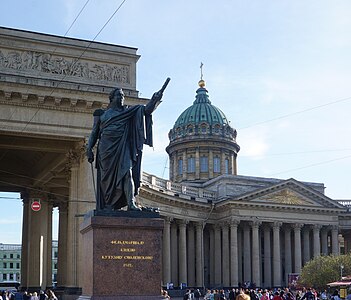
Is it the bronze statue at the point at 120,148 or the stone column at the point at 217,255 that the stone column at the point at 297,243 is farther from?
the bronze statue at the point at 120,148

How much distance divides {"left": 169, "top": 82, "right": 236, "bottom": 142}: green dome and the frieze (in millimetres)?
62446

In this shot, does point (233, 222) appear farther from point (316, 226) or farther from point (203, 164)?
point (203, 164)

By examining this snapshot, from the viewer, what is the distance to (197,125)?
326 feet

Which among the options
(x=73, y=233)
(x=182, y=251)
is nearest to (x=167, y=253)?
(x=182, y=251)

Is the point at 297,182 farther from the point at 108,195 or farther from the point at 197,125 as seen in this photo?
the point at 108,195

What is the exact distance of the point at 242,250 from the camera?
7975 cm

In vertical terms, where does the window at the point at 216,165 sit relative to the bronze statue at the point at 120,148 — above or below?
above

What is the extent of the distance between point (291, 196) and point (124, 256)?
6957 centimetres

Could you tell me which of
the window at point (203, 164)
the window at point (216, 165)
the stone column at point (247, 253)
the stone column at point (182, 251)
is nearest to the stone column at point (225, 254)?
the stone column at point (247, 253)

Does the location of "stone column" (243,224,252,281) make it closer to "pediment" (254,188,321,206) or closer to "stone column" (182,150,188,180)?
"pediment" (254,188,321,206)

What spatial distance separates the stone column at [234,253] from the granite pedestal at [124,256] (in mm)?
62622

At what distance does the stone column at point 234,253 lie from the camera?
75.0 metres

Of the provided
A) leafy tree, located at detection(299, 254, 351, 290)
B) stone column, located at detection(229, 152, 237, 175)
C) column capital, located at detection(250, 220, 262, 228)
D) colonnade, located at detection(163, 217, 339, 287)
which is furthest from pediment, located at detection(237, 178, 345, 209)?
stone column, located at detection(229, 152, 237, 175)

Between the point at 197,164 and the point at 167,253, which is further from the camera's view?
the point at 197,164
